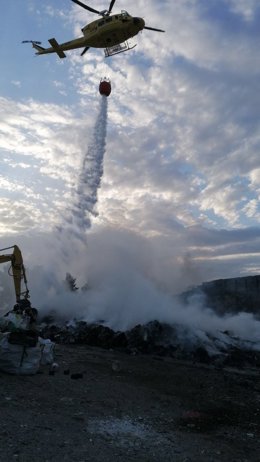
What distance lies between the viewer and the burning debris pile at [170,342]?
61.6ft

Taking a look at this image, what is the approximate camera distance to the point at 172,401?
1058cm

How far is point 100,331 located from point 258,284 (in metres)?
21.2

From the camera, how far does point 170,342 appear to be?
19.9 meters

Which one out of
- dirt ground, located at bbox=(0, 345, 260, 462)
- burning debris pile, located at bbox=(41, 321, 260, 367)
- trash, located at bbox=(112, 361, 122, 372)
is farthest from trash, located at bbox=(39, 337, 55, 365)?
burning debris pile, located at bbox=(41, 321, 260, 367)

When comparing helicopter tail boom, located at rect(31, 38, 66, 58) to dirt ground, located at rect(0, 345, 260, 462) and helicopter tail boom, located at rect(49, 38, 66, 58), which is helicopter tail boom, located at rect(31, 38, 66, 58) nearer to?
helicopter tail boom, located at rect(49, 38, 66, 58)

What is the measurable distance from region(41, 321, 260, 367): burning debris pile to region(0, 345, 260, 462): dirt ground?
14.2 feet

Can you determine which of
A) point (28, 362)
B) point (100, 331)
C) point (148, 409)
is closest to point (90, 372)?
point (28, 362)

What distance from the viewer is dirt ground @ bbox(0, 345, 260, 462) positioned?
6531mm

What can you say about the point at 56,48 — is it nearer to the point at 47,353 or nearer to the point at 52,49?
the point at 52,49

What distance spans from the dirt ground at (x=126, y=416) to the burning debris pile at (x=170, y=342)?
434cm

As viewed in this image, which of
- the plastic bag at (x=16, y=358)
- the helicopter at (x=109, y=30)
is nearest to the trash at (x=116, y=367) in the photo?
the plastic bag at (x=16, y=358)

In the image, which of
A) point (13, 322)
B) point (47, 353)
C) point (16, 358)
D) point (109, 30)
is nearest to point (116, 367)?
point (47, 353)

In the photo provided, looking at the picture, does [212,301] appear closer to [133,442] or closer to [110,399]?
[110,399]

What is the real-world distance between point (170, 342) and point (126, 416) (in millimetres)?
11510
